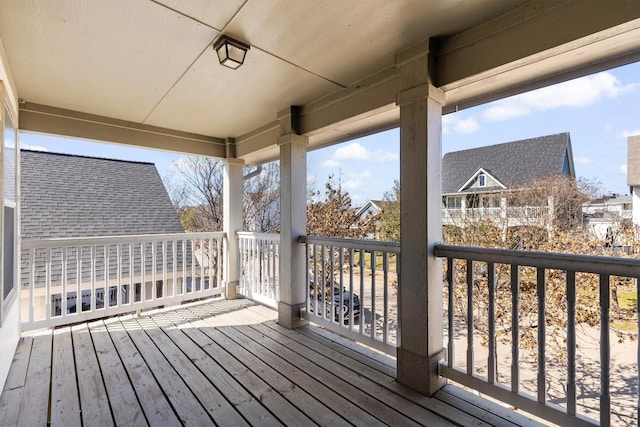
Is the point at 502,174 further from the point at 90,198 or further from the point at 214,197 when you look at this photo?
the point at 90,198

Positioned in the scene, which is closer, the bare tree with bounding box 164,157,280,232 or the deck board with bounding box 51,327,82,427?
the deck board with bounding box 51,327,82,427

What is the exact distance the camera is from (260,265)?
13.7 ft

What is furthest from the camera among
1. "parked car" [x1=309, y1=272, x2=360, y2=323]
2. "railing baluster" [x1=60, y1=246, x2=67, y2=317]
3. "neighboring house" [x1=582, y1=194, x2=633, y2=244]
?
"railing baluster" [x1=60, y1=246, x2=67, y2=317]

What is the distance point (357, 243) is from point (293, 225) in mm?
846

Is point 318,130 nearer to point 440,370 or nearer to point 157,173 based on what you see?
point 440,370

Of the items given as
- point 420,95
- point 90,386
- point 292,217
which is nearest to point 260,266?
point 292,217

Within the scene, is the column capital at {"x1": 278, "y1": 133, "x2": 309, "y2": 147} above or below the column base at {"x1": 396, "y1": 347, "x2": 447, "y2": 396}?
above

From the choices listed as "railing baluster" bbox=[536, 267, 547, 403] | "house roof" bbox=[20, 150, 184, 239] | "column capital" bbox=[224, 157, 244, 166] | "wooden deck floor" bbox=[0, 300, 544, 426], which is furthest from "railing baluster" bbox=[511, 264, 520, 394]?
"house roof" bbox=[20, 150, 184, 239]

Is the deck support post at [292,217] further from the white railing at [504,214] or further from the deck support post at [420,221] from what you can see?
the white railing at [504,214]

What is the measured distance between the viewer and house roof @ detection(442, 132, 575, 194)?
3.79 meters

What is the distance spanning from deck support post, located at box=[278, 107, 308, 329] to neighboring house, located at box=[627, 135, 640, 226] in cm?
288

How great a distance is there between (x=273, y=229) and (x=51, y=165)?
19.6 ft

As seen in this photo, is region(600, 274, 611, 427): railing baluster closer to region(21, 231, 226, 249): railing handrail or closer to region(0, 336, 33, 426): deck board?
region(0, 336, 33, 426): deck board

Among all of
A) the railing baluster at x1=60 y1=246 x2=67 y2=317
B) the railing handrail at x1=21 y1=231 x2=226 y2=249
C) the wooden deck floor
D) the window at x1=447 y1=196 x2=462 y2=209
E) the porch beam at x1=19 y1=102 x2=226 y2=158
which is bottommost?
the wooden deck floor
